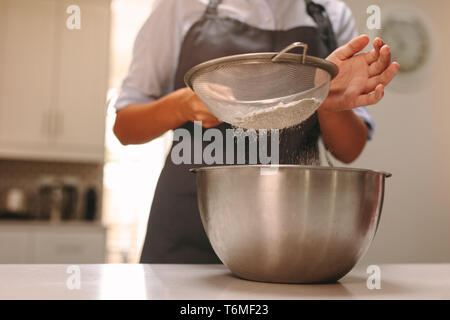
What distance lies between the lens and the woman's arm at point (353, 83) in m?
0.79

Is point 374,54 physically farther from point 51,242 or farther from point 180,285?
point 51,242

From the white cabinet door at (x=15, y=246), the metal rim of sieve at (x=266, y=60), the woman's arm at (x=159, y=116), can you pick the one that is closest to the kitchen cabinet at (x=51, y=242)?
the white cabinet door at (x=15, y=246)

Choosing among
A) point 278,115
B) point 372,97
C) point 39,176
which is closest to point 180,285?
point 278,115

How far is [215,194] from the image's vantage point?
594mm

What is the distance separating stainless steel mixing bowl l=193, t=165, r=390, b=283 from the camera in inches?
21.5

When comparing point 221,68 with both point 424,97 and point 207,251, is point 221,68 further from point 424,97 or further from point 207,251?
point 424,97

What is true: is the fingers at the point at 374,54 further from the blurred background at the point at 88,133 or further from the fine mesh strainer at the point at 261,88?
the blurred background at the point at 88,133

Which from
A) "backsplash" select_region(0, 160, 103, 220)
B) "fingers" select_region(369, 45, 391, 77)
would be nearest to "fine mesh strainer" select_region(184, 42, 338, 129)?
"fingers" select_region(369, 45, 391, 77)

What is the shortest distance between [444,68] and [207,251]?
2132 mm

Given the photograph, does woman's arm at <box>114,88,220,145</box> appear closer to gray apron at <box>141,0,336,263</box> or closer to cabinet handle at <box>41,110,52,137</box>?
gray apron at <box>141,0,336,263</box>

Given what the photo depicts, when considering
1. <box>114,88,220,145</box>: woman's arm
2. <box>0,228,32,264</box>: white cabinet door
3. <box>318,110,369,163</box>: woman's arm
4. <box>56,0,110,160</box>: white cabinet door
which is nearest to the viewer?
<box>114,88,220,145</box>: woman's arm

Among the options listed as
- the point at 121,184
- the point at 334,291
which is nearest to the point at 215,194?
the point at 334,291

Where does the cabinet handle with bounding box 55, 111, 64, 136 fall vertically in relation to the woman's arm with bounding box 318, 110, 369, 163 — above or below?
above
